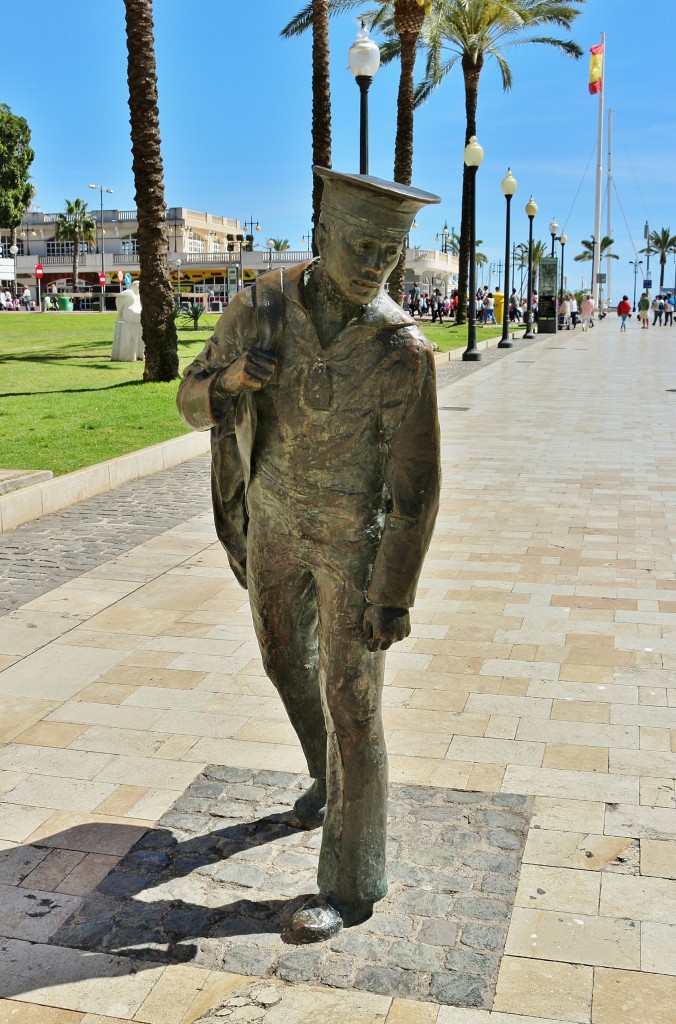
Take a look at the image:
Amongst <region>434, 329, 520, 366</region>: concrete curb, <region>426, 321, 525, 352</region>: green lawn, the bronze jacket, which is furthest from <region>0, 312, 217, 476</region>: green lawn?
<region>426, 321, 525, 352</region>: green lawn

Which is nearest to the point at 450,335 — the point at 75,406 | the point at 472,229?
the point at 472,229

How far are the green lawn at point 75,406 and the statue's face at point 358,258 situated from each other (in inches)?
320

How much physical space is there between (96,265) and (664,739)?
8149 cm

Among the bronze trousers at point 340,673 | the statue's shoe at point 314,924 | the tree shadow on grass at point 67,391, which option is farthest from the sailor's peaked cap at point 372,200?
the tree shadow on grass at point 67,391

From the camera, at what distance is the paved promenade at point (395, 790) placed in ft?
10.1

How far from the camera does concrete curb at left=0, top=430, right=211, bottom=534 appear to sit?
920cm

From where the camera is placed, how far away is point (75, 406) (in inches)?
583

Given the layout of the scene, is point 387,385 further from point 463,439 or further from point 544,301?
point 544,301

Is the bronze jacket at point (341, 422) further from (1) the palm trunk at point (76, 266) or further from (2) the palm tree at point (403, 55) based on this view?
(1) the palm trunk at point (76, 266)

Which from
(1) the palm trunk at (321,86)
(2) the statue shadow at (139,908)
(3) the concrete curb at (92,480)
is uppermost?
(1) the palm trunk at (321,86)

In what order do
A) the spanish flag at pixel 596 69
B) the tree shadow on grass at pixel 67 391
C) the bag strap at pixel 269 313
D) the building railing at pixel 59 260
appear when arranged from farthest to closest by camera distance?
the building railing at pixel 59 260, the spanish flag at pixel 596 69, the tree shadow on grass at pixel 67 391, the bag strap at pixel 269 313

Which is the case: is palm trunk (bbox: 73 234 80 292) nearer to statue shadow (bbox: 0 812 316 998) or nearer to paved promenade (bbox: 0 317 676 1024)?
paved promenade (bbox: 0 317 676 1024)

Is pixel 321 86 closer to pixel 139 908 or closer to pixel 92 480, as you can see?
pixel 92 480

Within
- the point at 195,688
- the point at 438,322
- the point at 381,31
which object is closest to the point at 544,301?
the point at 438,322
